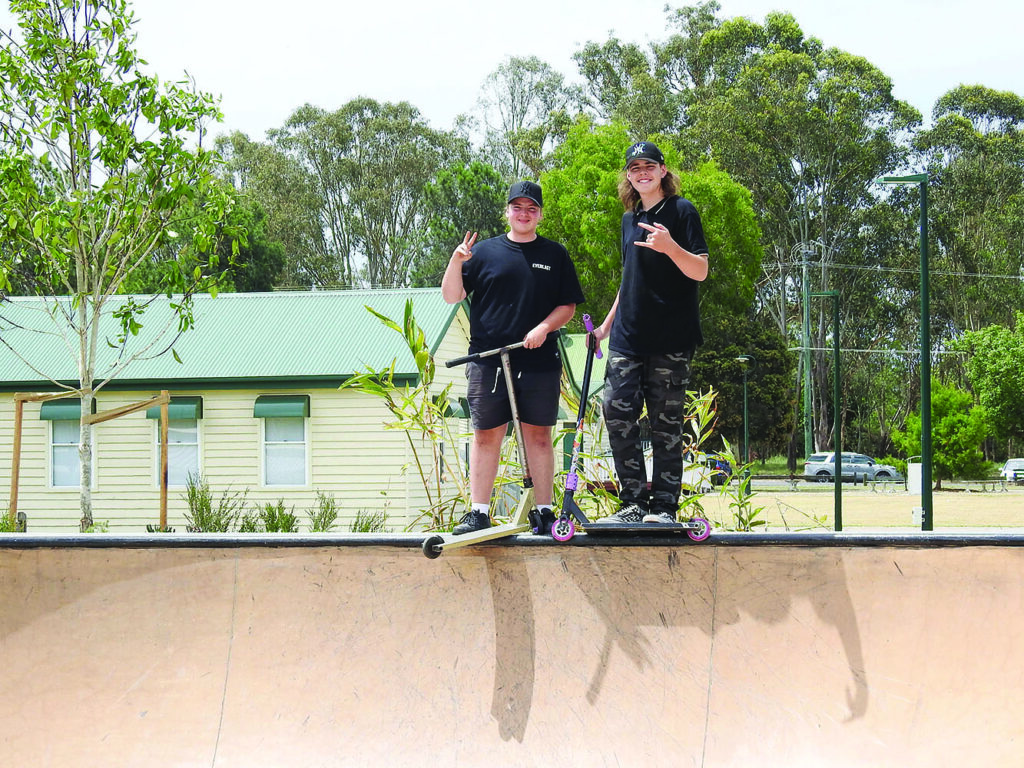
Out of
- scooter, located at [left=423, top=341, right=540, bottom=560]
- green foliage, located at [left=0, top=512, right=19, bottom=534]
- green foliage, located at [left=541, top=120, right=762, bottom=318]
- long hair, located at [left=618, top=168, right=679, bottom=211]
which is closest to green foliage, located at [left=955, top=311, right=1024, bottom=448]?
green foliage, located at [left=541, top=120, right=762, bottom=318]

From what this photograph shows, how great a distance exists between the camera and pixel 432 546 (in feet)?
14.1

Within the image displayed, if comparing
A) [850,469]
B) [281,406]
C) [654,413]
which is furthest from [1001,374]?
[654,413]

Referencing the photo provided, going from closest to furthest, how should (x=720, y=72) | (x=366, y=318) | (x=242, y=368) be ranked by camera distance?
(x=242, y=368) → (x=366, y=318) → (x=720, y=72)

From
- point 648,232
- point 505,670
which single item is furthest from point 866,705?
point 648,232

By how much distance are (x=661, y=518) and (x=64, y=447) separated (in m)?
17.8

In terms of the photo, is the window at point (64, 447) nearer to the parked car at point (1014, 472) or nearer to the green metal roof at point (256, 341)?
the green metal roof at point (256, 341)

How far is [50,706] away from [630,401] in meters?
2.85

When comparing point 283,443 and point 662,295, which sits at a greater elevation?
point 662,295

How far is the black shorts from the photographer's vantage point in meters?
4.80

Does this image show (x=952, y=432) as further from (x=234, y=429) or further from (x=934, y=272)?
(x=234, y=429)

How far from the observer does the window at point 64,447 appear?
19656 mm

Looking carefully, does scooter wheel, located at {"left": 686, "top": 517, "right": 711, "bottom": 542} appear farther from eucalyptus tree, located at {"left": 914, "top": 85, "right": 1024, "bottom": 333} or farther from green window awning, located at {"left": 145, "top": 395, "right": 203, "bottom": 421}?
eucalyptus tree, located at {"left": 914, "top": 85, "right": 1024, "bottom": 333}

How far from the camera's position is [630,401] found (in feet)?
15.7

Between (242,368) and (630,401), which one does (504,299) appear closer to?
(630,401)
